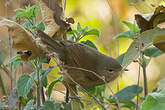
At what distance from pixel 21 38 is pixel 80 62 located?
0.18 meters

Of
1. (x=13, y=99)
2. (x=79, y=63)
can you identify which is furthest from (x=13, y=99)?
(x=79, y=63)

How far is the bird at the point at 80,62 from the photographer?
29.2 inches

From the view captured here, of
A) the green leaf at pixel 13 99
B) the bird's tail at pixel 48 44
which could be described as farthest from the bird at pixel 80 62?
the green leaf at pixel 13 99

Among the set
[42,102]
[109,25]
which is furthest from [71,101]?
[109,25]

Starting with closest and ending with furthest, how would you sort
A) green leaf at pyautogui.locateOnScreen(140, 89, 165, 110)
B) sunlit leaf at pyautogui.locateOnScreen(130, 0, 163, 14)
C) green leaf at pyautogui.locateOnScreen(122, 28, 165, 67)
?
1. green leaf at pyautogui.locateOnScreen(140, 89, 165, 110)
2. green leaf at pyautogui.locateOnScreen(122, 28, 165, 67)
3. sunlit leaf at pyautogui.locateOnScreen(130, 0, 163, 14)

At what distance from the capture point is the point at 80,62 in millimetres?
783

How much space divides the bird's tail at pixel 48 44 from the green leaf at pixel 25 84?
11 cm

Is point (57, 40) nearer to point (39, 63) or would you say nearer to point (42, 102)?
point (39, 63)

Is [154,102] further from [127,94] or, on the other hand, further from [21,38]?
[127,94]

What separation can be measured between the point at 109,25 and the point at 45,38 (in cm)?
131

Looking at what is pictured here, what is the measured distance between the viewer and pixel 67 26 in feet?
2.59

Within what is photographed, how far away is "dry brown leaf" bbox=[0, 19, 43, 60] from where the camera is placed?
68cm

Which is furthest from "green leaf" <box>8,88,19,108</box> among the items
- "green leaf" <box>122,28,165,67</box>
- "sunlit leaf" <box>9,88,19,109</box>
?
"green leaf" <box>122,28,165,67</box>

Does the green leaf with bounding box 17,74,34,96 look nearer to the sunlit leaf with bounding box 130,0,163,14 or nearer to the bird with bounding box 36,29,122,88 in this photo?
the bird with bounding box 36,29,122,88
